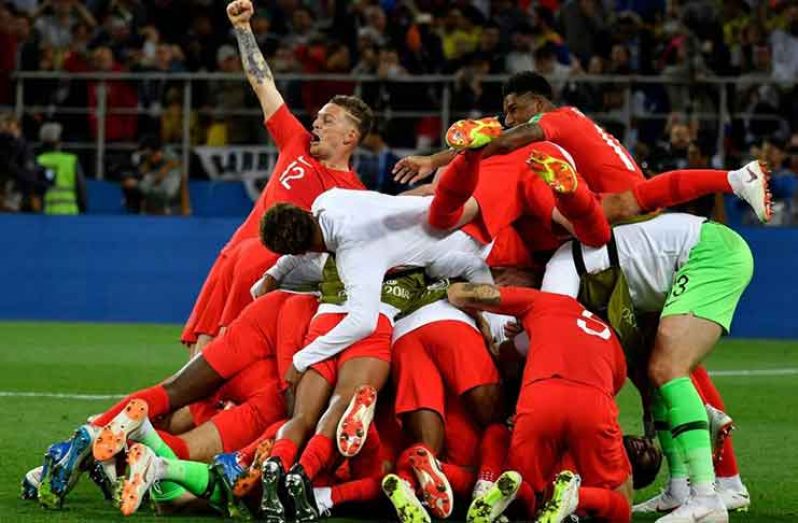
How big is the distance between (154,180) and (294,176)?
9296mm

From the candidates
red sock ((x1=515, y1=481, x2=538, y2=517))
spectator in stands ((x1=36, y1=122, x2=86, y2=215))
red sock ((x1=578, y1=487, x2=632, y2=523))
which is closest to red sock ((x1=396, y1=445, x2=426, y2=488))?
red sock ((x1=515, y1=481, x2=538, y2=517))

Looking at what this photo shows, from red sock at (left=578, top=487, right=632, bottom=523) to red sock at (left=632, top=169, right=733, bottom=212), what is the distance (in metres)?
1.59

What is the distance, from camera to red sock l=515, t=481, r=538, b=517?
23.3 feet

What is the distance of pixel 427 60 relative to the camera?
19.4m

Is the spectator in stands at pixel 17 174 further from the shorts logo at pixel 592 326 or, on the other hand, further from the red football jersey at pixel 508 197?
the shorts logo at pixel 592 326

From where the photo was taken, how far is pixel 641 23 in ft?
64.8

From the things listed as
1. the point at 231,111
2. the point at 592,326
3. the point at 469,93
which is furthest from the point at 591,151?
the point at 231,111

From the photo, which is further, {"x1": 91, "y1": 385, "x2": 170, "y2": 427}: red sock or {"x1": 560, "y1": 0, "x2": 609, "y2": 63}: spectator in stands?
{"x1": 560, "y1": 0, "x2": 609, "y2": 63}: spectator in stands

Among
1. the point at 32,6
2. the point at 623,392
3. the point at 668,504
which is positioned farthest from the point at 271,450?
the point at 32,6

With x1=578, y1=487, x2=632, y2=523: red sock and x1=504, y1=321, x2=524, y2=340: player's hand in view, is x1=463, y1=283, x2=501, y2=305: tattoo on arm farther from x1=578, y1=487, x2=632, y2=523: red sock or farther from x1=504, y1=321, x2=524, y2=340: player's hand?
x1=578, y1=487, x2=632, y2=523: red sock

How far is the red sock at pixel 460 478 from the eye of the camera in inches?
288

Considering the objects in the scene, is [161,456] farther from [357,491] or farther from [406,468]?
[406,468]

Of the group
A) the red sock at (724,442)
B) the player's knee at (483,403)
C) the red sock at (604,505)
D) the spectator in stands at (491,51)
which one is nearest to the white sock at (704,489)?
the red sock at (604,505)

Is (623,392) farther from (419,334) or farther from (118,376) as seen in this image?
(419,334)
